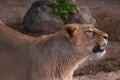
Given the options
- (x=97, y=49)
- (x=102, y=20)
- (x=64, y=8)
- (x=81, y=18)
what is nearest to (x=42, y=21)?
(x=64, y=8)

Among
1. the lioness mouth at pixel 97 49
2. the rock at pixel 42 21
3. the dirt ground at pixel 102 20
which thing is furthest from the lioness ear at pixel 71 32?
the rock at pixel 42 21

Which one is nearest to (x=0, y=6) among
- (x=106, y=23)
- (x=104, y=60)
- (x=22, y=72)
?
(x=106, y=23)

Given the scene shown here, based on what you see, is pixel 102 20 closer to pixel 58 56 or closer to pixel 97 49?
pixel 58 56

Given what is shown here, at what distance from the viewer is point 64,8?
8.61 meters

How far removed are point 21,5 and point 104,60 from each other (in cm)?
379

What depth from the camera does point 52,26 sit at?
8.30 meters

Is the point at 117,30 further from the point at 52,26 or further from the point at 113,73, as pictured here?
→ the point at 113,73

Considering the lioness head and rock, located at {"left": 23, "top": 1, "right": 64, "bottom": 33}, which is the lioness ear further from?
rock, located at {"left": 23, "top": 1, "right": 64, "bottom": 33}

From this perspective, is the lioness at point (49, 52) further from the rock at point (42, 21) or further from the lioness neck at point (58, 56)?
the rock at point (42, 21)

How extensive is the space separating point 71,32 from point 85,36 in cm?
16

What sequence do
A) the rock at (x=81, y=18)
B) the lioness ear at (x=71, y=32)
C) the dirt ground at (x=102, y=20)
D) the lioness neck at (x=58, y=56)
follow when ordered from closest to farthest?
1. the lioness ear at (x=71, y=32)
2. the lioness neck at (x=58, y=56)
3. the dirt ground at (x=102, y=20)
4. the rock at (x=81, y=18)

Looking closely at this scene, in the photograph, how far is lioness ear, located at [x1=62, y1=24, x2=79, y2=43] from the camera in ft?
14.3

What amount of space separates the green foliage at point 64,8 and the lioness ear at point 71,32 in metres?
4.10

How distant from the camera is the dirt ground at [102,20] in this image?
22.6ft
